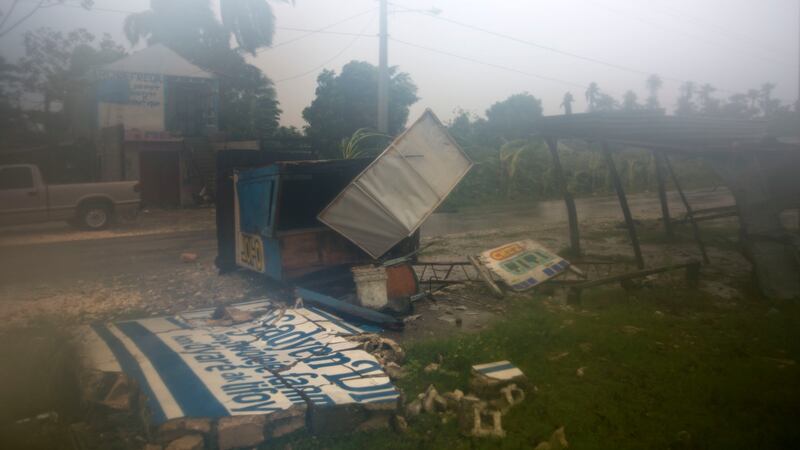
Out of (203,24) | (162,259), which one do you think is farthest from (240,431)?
(203,24)

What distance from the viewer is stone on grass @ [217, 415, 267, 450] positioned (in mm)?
3277

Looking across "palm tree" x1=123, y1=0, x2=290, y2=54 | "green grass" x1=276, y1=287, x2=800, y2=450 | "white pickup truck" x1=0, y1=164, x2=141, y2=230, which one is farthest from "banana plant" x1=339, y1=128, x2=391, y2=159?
"palm tree" x1=123, y1=0, x2=290, y2=54

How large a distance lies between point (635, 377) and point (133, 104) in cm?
2401

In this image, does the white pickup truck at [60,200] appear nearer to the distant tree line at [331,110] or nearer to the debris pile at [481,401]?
the distant tree line at [331,110]

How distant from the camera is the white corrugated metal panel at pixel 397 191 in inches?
250

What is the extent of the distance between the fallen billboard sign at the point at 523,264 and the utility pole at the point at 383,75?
10.5 metres

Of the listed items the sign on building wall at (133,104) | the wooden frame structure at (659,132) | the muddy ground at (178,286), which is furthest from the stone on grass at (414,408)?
the sign on building wall at (133,104)

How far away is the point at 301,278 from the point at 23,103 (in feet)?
26.6

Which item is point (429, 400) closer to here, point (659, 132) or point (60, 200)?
point (659, 132)

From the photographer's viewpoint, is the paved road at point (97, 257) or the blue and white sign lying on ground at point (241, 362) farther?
the paved road at point (97, 257)

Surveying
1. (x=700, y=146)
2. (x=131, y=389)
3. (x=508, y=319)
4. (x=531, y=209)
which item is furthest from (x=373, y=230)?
(x=531, y=209)

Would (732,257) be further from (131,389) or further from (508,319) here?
(131,389)

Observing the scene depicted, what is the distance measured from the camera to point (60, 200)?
555 inches

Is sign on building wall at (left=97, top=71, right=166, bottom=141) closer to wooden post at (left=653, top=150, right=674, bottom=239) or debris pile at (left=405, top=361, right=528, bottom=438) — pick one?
wooden post at (left=653, top=150, right=674, bottom=239)
